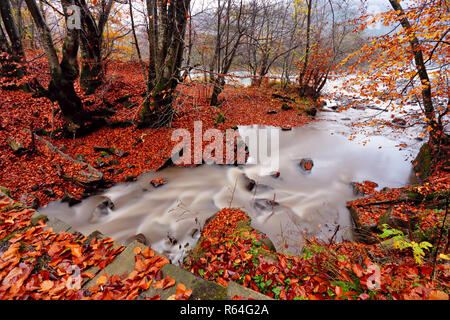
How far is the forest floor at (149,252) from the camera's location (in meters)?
1.95

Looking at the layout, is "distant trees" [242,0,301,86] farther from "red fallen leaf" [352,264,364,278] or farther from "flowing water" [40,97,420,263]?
"red fallen leaf" [352,264,364,278]

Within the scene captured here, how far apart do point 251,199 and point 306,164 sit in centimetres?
399

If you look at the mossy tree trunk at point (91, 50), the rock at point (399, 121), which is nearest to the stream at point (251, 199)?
the rock at point (399, 121)

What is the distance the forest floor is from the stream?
0.58m

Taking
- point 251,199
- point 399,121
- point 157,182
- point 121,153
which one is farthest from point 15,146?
point 399,121

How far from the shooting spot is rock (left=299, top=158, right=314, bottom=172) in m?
8.76

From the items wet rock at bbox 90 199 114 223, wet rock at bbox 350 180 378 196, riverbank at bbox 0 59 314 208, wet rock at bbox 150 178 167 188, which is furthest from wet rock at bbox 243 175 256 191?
wet rock at bbox 90 199 114 223

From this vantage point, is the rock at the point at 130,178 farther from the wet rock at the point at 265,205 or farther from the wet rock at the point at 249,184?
the wet rock at the point at 265,205

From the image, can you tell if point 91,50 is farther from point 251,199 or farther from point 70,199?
point 251,199

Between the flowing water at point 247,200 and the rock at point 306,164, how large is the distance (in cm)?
19

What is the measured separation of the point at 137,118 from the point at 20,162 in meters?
4.14
